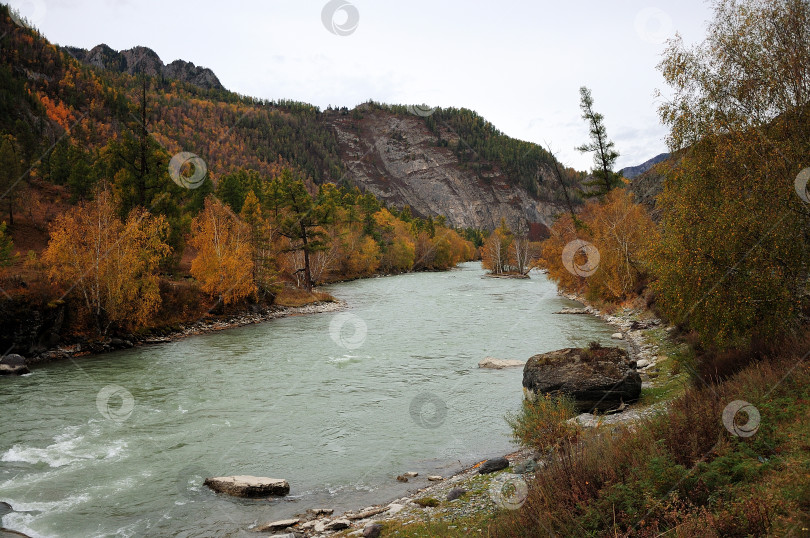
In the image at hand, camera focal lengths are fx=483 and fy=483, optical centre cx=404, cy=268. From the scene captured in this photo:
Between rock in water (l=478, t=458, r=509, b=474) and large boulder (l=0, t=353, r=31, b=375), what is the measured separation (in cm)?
2438

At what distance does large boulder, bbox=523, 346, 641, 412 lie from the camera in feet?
52.7

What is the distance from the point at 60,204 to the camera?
67062 mm

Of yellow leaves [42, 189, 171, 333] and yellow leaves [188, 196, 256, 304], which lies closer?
yellow leaves [42, 189, 171, 333]

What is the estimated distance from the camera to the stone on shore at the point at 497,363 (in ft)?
77.3

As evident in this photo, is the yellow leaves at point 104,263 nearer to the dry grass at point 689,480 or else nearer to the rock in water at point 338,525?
the rock in water at point 338,525

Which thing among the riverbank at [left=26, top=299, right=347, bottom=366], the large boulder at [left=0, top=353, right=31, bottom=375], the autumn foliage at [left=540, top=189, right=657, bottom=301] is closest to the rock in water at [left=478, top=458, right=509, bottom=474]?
the large boulder at [left=0, top=353, right=31, bottom=375]

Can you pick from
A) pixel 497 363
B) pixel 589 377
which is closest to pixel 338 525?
pixel 589 377

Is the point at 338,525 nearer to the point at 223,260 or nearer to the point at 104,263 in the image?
the point at 104,263

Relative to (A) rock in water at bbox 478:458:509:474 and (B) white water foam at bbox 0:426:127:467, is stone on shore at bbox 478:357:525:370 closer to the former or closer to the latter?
(A) rock in water at bbox 478:458:509:474

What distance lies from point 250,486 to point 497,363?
48.6 ft

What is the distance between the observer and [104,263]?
31438mm

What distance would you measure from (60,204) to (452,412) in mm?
71488

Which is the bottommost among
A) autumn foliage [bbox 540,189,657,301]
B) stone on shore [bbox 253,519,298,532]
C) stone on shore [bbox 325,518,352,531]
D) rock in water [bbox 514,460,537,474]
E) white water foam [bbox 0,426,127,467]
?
stone on shore [bbox 253,519,298,532]

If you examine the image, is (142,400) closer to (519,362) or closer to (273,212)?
(519,362)
